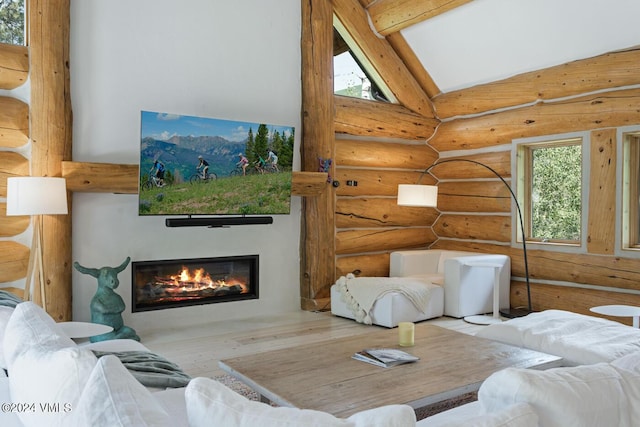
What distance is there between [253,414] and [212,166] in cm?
400

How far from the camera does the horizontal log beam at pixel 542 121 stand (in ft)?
16.8

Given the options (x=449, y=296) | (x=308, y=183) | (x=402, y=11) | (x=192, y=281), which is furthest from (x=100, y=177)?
(x=402, y=11)

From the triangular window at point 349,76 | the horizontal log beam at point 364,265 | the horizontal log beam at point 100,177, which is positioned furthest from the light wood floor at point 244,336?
the triangular window at point 349,76

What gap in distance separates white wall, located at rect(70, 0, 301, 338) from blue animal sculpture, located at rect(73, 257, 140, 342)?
289mm

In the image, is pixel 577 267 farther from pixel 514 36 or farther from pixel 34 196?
pixel 34 196

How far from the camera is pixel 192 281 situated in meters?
5.30

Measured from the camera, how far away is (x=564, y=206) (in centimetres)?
578

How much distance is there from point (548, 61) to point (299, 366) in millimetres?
4686

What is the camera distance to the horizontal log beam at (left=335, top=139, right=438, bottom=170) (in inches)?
253

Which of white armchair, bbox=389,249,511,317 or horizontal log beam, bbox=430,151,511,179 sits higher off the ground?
horizontal log beam, bbox=430,151,511,179

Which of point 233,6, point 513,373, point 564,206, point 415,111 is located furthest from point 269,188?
point 513,373

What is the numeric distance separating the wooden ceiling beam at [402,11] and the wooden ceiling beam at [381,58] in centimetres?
16

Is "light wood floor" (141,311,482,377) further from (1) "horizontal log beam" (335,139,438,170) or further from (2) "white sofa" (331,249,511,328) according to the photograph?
(1) "horizontal log beam" (335,139,438,170)

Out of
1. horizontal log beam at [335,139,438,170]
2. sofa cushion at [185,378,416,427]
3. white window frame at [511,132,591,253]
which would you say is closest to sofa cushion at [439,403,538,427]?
sofa cushion at [185,378,416,427]
